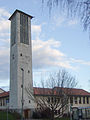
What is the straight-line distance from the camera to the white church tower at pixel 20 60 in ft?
153

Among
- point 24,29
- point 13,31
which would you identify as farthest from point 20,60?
point 13,31

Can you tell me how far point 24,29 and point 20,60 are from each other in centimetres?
869

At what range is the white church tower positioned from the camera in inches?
1834

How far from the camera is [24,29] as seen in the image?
51.9 m

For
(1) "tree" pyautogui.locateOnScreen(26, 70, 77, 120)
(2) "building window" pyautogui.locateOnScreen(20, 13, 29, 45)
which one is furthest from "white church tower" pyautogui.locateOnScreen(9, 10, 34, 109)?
(1) "tree" pyautogui.locateOnScreen(26, 70, 77, 120)

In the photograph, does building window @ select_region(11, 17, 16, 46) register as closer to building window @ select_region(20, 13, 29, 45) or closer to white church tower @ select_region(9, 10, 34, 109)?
white church tower @ select_region(9, 10, 34, 109)

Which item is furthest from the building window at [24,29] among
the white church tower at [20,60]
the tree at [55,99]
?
the tree at [55,99]

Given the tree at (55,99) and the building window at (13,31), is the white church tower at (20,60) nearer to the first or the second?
the building window at (13,31)

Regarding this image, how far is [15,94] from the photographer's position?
47.0m

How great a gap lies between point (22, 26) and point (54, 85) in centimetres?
3134

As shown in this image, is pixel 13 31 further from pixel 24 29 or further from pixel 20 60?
pixel 20 60

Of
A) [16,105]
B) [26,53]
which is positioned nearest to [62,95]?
[16,105]

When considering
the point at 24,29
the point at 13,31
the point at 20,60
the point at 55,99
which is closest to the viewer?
the point at 55,99

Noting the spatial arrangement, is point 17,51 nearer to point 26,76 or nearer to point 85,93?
point 26,76
